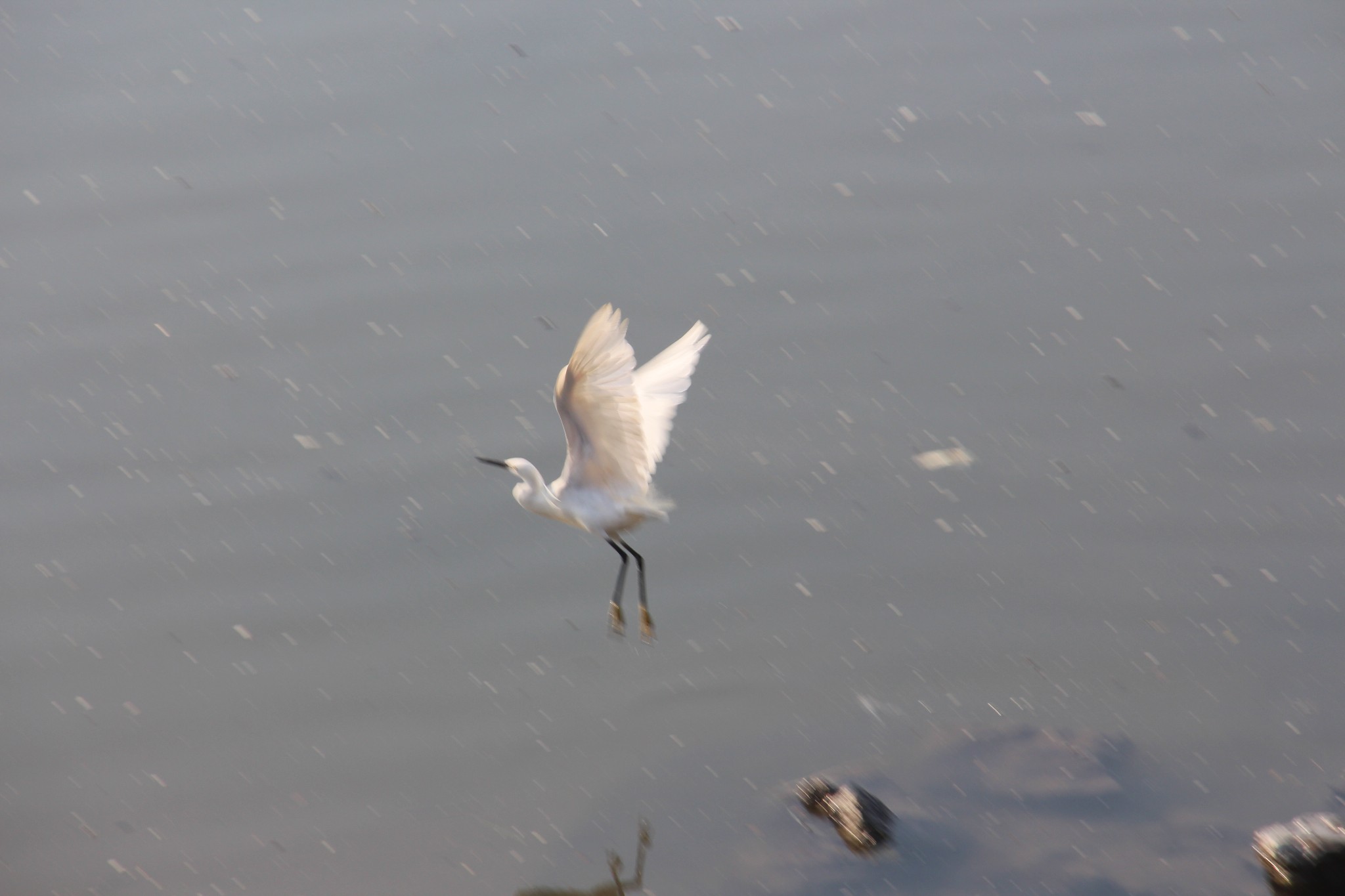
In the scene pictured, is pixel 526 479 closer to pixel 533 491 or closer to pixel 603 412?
pixel 533 491

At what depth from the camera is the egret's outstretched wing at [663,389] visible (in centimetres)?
559

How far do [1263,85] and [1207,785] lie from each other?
209 inches

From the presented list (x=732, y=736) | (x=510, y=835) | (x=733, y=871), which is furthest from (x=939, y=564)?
(x=510, y=835)

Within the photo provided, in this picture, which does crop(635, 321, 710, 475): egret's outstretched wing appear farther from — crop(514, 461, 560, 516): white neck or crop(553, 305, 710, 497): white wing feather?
crop(514, 461, 560, 516): white neck

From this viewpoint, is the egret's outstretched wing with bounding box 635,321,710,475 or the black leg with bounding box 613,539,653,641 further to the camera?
the black leg with bounding box 613,539,653,641

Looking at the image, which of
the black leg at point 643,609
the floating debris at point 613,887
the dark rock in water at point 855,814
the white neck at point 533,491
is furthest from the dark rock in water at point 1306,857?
the white neck at point 533,491

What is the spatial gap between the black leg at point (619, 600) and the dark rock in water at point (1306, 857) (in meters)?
2.79

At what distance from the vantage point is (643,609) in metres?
6.26

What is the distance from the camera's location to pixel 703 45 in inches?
383

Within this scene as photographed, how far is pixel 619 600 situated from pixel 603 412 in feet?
4.92

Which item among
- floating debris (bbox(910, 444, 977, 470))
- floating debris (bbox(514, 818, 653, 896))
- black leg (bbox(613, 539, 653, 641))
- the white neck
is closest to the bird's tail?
the white neck

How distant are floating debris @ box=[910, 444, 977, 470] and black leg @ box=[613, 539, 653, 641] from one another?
1694mm

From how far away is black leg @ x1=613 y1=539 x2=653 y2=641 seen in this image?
6.26 meters

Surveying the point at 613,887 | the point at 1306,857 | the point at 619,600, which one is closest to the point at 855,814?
the point at 613,887
